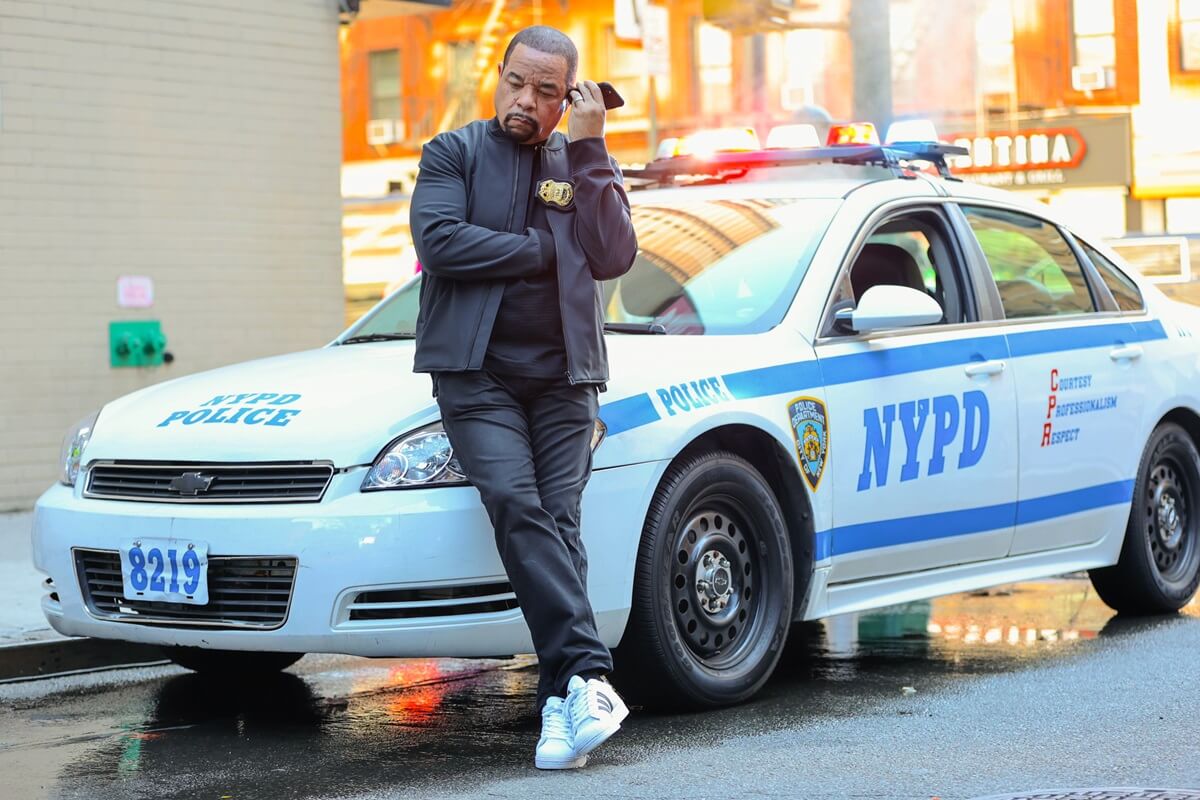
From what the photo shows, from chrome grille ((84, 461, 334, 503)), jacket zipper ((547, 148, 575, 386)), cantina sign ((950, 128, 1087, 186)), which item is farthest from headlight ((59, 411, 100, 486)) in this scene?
cantina sign ((950, 128, 1087, 186))

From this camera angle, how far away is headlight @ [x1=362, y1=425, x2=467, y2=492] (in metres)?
4.95

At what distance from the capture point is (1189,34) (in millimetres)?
27750

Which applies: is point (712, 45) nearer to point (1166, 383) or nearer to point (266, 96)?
point (266, 96)

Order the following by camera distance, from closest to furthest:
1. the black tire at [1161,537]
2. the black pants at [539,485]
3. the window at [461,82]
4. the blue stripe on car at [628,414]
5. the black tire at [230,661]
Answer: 1. the black pants at [539,485]
2. the blue stripe on car at [628,414]
3. the black tire at [230,661]
4. the black tire at [1161,537]
5. the window at [461,82]

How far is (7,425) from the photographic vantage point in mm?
11070

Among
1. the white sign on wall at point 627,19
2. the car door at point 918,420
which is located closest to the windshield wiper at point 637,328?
the car door at point 918,420

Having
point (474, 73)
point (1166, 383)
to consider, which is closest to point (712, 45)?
point (474, 73)

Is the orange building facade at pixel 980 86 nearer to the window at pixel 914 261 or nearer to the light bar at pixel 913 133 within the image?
the light bar at pixel 913 133

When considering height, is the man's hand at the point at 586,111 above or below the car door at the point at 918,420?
above

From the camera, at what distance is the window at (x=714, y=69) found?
103 ft

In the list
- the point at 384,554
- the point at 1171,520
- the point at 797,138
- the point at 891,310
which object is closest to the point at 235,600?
the point at 384,554

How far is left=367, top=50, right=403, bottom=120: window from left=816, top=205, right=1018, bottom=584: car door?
93.3 feet

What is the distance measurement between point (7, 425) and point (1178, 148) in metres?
20.9

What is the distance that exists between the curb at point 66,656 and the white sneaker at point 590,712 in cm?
216
